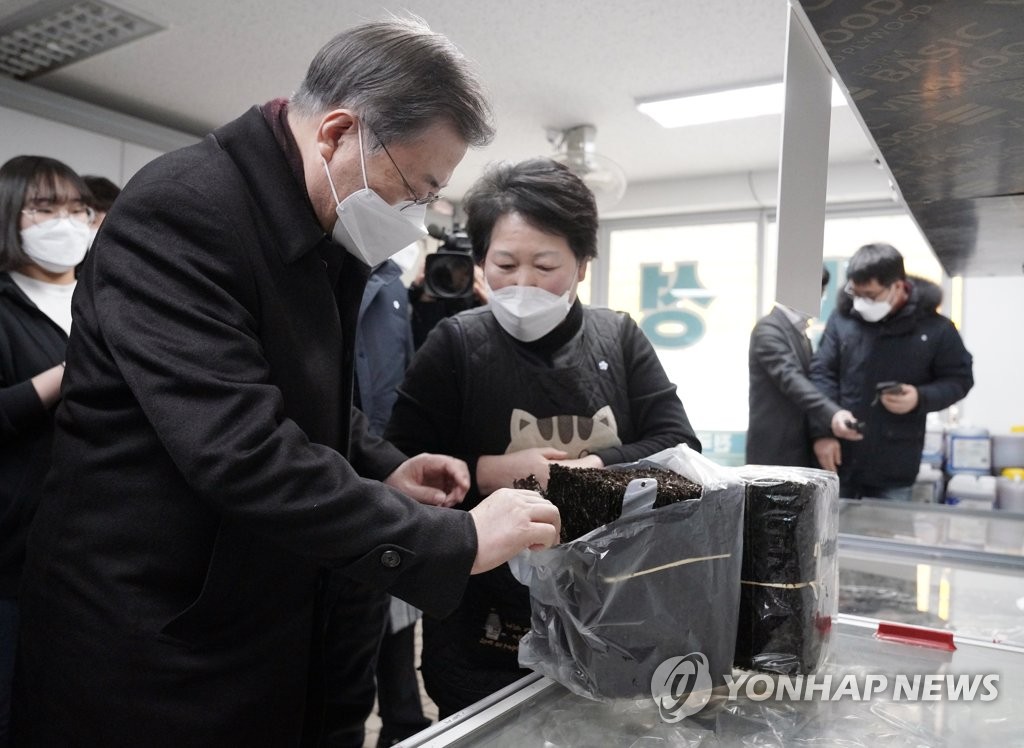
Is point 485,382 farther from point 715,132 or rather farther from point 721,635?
point 715,132

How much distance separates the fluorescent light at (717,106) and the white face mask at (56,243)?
9.26 feet

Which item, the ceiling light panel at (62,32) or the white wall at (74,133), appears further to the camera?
the white wall at (74,133)

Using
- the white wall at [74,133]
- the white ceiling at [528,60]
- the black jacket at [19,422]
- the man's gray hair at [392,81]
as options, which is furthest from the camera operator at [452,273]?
the white wall at [74,133]

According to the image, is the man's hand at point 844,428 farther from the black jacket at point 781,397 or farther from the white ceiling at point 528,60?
the white ceiling at point 528,60

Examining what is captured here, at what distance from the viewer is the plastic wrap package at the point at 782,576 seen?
0.86 m

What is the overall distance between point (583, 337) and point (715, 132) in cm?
329

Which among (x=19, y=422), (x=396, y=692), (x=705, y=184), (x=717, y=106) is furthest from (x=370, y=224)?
(x=705, y=184)

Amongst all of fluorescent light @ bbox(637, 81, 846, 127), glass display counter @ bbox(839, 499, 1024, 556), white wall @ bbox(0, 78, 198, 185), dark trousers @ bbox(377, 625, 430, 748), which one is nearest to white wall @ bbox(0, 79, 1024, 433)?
white wall @ bbox(0, 78, 198, 185)

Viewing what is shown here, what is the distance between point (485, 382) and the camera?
1.25 meters

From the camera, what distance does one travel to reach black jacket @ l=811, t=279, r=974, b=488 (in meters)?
2.69

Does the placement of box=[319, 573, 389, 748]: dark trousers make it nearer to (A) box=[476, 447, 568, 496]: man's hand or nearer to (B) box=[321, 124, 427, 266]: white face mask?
(A) box=[476, 447, 568, 496]: man's hand

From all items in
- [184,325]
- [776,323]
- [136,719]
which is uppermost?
[776,323]

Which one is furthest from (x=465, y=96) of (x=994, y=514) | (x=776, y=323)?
(x=776, y=323)

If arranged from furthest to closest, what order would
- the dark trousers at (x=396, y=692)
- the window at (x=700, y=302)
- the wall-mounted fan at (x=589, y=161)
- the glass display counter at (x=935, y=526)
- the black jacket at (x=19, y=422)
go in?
the window at (x=700, y=302) < the wall-mounted fan at (x=589, y=161) < the dark trousers at (x=396, y=692) < the glass display counter at (x=935, y=526) < the black jacket at (x=19, y=422)
